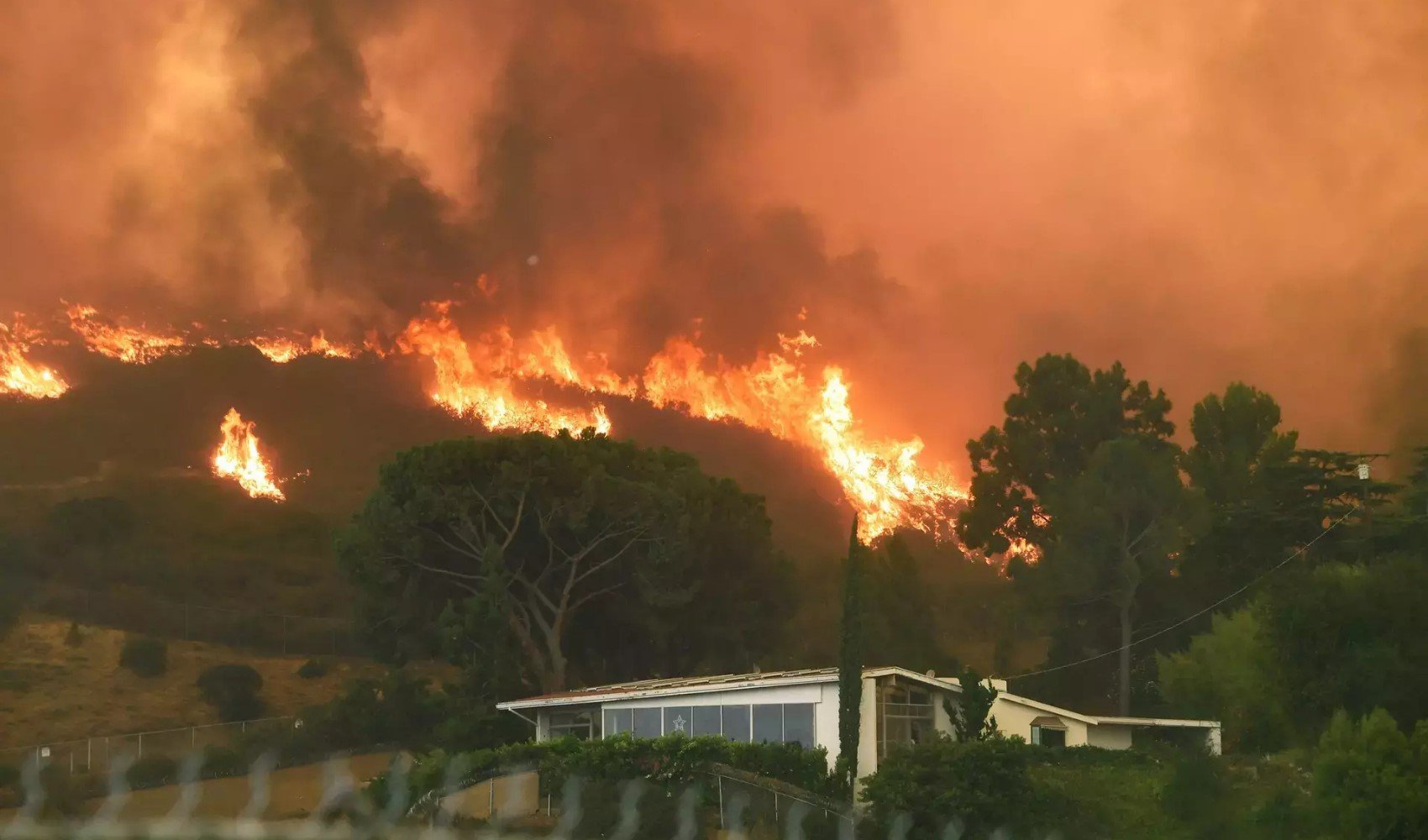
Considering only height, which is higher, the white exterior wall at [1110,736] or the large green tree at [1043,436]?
the large green tree at [1043,436]

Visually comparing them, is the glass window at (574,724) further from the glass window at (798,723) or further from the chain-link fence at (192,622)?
the chain-link fence at (192,622)

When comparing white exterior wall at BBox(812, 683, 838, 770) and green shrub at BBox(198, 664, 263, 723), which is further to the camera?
green shrub at BBox(198, 664, 263, 723)

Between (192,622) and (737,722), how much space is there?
5021 centimetres

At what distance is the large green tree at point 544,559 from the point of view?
62.8m

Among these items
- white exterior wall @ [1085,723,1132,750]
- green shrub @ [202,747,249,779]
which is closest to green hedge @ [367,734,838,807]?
green shrub @ [202,747,249,779]

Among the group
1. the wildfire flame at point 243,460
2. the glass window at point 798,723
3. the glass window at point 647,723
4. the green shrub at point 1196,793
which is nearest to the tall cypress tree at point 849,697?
the glass window at point 798,723

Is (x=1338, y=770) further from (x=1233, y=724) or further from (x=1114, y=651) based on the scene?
(x=1114, y=651)

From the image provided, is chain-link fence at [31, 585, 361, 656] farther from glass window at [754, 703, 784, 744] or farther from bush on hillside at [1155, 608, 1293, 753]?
glass window at [754, 703, 784, 744]

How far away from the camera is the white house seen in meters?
39.7

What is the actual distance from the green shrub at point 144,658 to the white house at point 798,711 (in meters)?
33.8

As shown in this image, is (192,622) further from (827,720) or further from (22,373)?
(827,720)

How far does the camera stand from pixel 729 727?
41375mm

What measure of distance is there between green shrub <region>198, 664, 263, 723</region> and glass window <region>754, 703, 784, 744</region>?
38294 millimetres

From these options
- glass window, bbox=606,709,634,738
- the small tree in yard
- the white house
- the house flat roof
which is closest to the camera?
the white house
